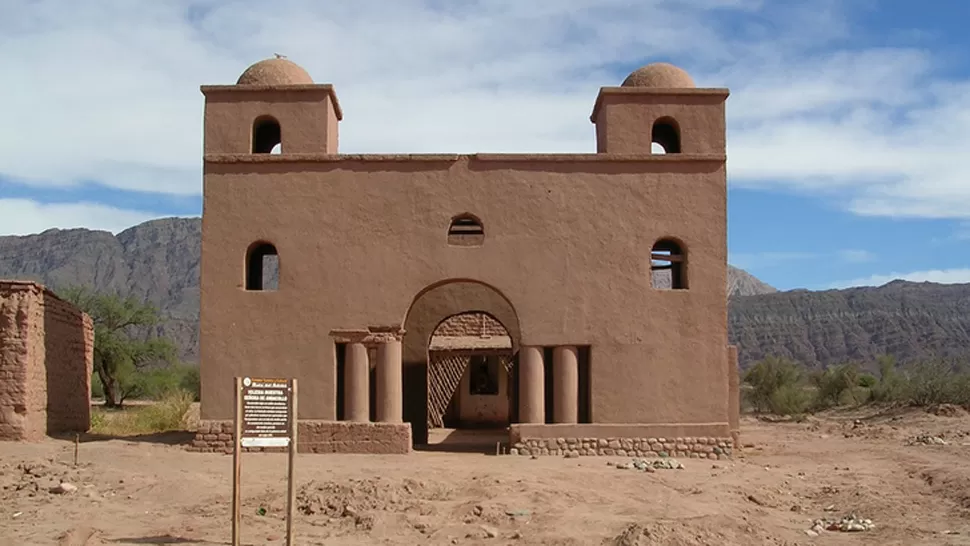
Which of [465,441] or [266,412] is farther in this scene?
[465,441]

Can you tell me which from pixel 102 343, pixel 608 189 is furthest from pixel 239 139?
pixel 102 343

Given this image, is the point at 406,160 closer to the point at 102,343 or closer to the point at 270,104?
the point at 270,104

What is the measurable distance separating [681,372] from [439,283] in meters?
4.41

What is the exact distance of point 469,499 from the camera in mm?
11930

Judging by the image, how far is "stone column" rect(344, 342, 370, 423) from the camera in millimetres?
16984

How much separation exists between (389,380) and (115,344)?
19.0 m

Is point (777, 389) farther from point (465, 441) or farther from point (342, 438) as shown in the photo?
point (342, 438)

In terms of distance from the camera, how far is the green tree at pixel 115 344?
3306 cm

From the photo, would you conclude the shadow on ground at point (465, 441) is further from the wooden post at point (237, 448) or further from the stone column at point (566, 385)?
the wooden post at point (237, 448)

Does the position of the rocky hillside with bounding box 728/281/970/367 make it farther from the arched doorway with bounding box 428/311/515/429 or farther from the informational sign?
the informational sign

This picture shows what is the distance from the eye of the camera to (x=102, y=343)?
32844 mm

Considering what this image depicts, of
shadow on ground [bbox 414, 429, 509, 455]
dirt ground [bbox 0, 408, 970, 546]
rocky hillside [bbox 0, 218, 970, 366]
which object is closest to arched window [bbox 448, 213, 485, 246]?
shadow on ground [bbox 414, 429, 509, 455]

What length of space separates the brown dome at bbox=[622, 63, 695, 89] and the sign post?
10979mm

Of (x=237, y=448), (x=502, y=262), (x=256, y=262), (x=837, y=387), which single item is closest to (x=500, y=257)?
(x=502, y=262)
